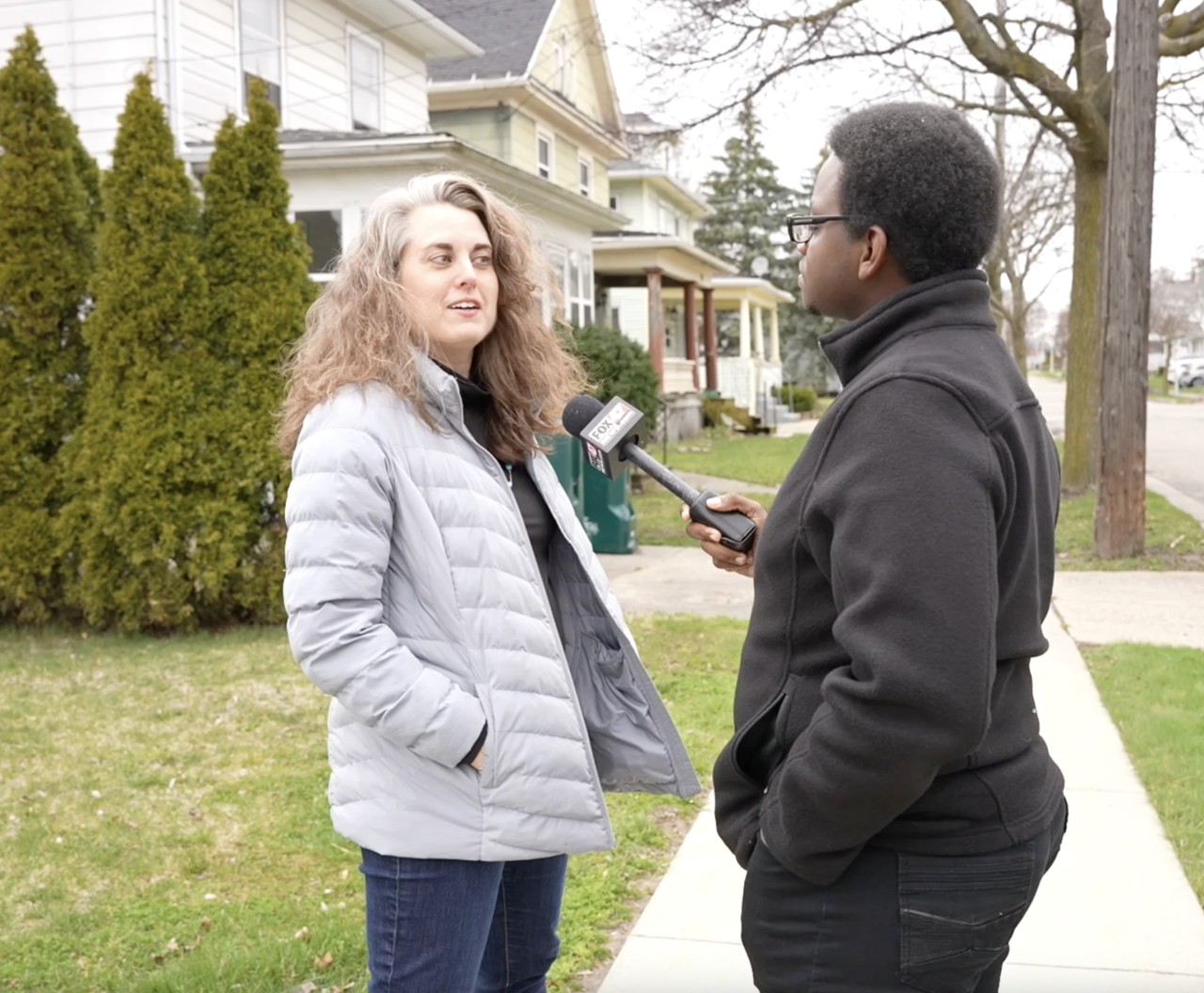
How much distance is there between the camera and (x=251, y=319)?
8.07m

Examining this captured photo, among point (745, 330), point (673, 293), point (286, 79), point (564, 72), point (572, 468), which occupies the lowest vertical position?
point (572, 468)

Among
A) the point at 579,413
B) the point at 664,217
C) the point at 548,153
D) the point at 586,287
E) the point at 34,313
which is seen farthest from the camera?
the point at 664,217

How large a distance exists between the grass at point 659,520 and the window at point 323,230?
183 inches

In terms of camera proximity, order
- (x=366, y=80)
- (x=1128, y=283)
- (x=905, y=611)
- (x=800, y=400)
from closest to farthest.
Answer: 1. (x=905, y=611)
2. (x=1128, y=283)
3. (x=366, y=80)
4. (x=800, y=400)

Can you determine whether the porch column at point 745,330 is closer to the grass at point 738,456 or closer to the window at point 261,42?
the grass at point 738,456

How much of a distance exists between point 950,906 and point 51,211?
26.0 ft

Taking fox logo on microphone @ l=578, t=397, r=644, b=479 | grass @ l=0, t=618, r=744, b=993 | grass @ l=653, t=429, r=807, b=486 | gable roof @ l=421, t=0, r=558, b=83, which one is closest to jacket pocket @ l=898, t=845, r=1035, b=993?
fox logo on microphone @ l=578, t=397, r=644, b=479

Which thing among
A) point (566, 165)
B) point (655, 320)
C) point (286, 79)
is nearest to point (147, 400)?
point (286, 79)

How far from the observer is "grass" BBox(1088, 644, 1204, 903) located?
468 cm

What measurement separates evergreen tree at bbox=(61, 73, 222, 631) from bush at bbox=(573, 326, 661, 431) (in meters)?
7.98

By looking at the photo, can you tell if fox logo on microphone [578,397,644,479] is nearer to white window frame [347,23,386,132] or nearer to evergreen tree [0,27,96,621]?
evergreen tree [0,27,96,621]

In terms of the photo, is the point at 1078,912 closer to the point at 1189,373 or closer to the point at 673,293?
the point at 673,293

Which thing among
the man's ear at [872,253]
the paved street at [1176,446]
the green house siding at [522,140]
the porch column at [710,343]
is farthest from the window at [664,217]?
the man's ear at [872,253]

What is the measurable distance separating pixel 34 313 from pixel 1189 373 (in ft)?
219
